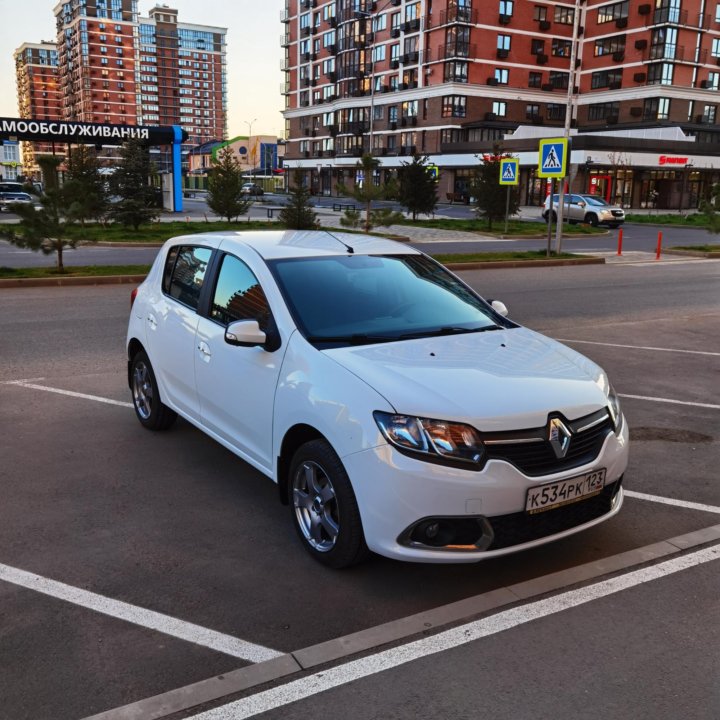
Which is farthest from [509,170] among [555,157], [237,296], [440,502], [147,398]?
[440,502]

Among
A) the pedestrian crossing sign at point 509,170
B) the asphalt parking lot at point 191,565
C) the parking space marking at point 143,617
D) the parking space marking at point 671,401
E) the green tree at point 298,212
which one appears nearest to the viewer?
the asphalt parking lot at point 191,565

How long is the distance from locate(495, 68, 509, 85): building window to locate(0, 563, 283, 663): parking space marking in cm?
7515

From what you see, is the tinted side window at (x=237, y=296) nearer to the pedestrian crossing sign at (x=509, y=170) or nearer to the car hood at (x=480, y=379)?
the car hood at (x=480, y=379)

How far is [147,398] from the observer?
6109mm

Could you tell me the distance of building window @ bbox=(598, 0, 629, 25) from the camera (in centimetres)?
6838

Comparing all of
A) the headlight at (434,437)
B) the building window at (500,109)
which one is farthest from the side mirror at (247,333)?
the building window at (500,109)

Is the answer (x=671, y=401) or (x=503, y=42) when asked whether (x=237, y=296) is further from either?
(x=503, y=42)

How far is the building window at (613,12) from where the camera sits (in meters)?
68.4

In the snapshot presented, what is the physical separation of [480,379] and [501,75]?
74.9 m

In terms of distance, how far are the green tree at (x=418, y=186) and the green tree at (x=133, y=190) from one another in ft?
39.4

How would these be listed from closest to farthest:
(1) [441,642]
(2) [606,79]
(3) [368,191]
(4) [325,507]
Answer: (1) [441,642] < (4) [325,507] < (3) [368,191] < (2) [606,79]

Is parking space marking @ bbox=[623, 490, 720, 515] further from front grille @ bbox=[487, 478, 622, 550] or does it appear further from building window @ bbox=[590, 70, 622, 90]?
building window @ bbox=[590, 70, 622, 90]

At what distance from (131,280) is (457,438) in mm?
13123

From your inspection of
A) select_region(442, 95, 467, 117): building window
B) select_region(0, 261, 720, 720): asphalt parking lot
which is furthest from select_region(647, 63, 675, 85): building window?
select_region(0, 261, 720, 720): asphalt parking lot
